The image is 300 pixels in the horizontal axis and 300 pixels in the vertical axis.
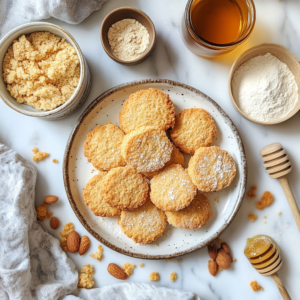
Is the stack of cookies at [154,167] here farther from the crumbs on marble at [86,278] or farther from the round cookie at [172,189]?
the crumbs on marble at [86,278]

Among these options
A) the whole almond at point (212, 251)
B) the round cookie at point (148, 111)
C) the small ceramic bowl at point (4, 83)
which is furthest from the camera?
the whole almond at point (212, 251)

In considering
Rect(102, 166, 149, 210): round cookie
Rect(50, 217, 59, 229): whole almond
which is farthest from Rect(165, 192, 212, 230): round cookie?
Rect(50, 217, 59, 229): whole almond

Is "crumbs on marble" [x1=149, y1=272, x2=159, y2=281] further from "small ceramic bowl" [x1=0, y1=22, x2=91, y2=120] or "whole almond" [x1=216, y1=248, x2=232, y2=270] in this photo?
"small ceramic bowl" [x1=0, y1=22, x2=91, y2=120]

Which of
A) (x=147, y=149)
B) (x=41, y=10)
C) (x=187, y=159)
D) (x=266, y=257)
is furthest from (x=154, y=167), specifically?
(x=41, y=10)

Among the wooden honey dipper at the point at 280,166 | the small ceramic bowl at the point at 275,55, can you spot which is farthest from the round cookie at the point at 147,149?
the wooden honey dipper at the point at 280,166

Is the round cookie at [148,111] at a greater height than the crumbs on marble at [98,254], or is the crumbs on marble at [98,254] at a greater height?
the round cookie at [148,111]

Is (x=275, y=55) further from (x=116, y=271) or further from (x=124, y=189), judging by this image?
(x=116, y=271)
